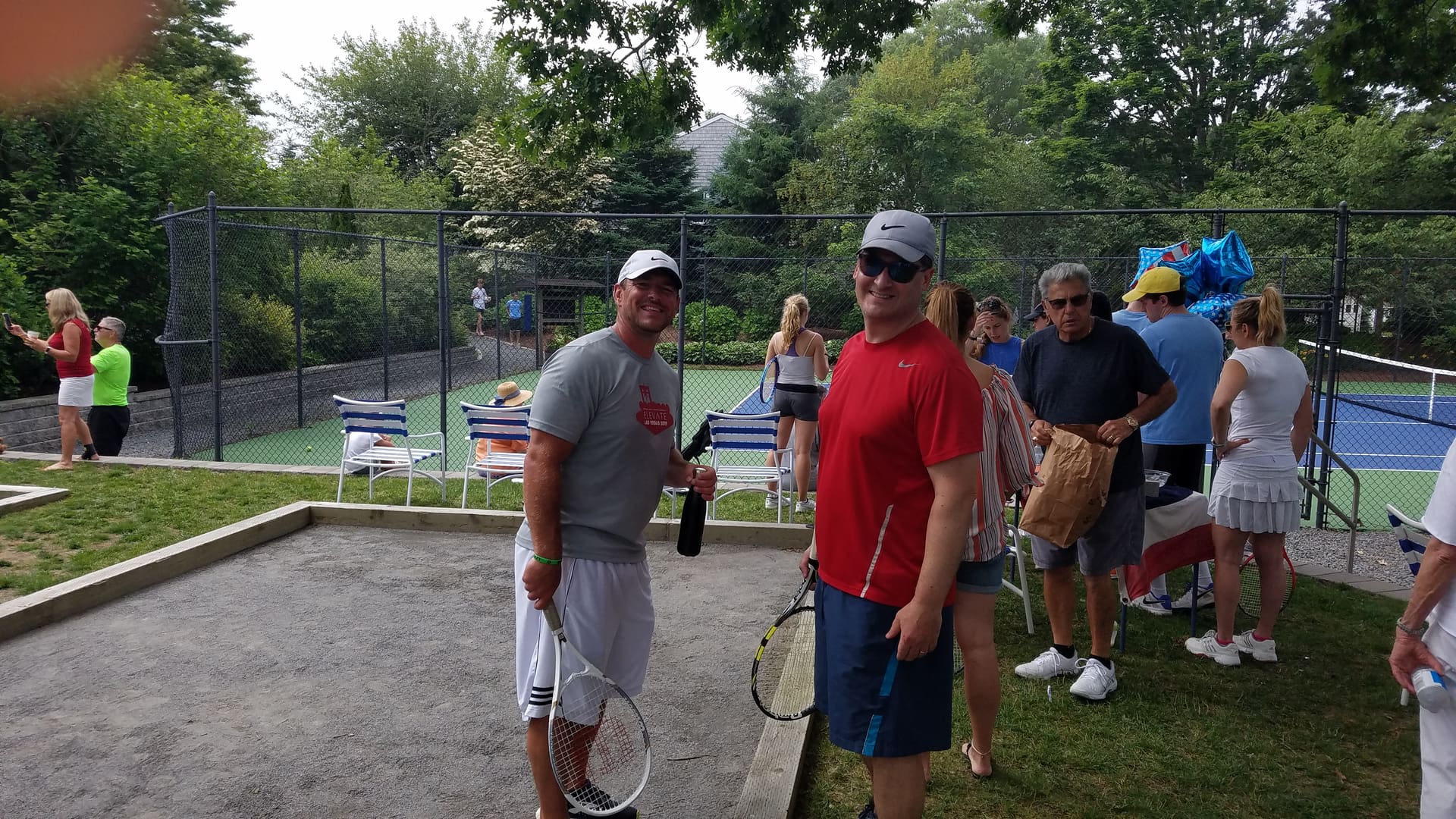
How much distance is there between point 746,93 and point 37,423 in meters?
31.6

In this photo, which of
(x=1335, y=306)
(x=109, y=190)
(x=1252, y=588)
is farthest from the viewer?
(x=109, y=190)

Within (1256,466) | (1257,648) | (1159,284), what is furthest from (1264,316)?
(1257,648)

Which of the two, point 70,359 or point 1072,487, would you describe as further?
point 70,359

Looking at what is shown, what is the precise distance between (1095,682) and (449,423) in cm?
1244

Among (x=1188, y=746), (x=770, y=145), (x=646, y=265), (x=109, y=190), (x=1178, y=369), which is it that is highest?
(x=770, y=145)

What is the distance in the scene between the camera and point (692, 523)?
3496 millimetres

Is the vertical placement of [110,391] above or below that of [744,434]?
above

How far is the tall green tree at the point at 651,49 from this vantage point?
8430mm

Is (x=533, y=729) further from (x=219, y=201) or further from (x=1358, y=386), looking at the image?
(x=1358, y=386)

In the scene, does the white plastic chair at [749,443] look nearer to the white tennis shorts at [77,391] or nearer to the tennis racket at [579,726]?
the tennis racket at [579,726]

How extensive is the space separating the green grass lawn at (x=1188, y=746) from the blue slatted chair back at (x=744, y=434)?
133 inches

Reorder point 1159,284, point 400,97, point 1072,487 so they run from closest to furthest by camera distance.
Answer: point 1072,487 < point 1159,284 < point 400,97

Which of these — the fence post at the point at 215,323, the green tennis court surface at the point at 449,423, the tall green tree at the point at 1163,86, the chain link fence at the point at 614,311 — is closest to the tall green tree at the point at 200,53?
the chain link fence at the point at 614,311

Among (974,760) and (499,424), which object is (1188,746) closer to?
(974,760)
